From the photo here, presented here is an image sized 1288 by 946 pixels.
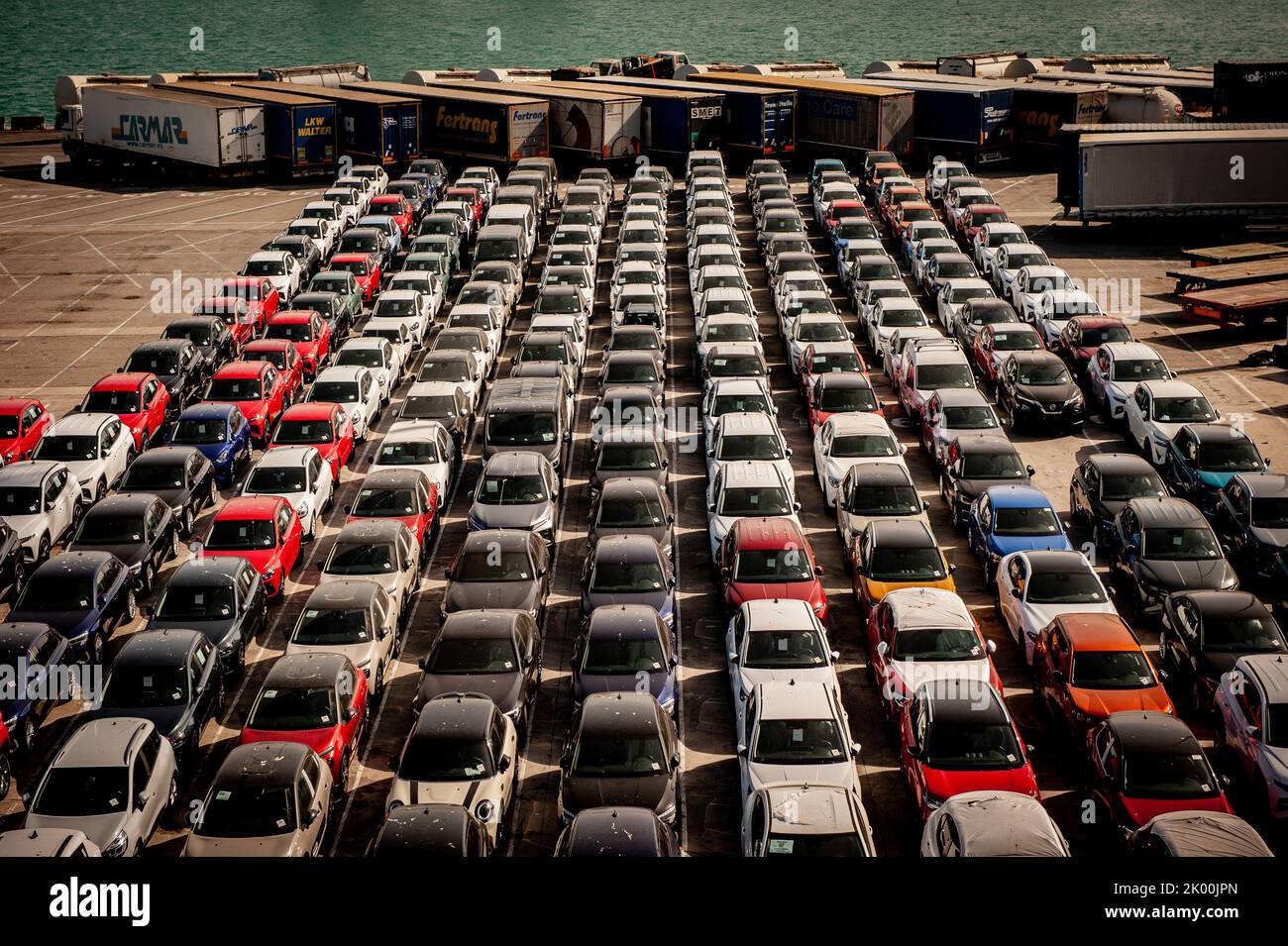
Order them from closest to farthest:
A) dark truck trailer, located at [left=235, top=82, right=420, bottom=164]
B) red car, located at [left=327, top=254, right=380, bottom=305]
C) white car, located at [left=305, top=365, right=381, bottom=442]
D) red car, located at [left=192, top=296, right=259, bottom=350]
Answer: white car, located at [left=305, top=365, right=381, bottom=442] → red car, located at [left=192, top=296, right=259, bottom=350] → red car, located at [left=327, top=254, right=380, bottom=305] → dark truck trailer, located at [left=235, top=82, right=420, bottom=164]

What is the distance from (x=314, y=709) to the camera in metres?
15.4

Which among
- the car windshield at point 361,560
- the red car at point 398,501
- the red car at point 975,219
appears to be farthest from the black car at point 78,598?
the red car at point 975,219

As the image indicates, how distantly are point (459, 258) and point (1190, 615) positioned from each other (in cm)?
2780

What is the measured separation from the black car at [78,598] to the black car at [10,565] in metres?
1.91

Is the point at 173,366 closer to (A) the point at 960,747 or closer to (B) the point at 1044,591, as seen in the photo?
(B) the point at 1044,591

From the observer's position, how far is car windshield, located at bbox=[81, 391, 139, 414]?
1018 inches

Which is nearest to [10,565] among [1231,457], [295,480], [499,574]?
[295,480]

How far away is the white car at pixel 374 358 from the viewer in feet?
91.2

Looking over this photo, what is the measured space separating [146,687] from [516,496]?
6.77 metres

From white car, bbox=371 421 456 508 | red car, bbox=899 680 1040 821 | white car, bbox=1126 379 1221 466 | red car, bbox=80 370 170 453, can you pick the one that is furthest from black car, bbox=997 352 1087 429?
red car, bbox=80 370 170 453

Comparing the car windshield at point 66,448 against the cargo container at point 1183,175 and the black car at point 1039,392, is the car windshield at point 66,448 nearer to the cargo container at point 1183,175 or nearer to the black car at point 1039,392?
the black car at point 1039,392

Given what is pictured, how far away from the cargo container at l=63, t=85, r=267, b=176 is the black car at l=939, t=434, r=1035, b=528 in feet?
128

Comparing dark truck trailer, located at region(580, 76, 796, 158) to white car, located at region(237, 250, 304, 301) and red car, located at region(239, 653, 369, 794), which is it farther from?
red car, located at region(239, 653, 369, 794)
